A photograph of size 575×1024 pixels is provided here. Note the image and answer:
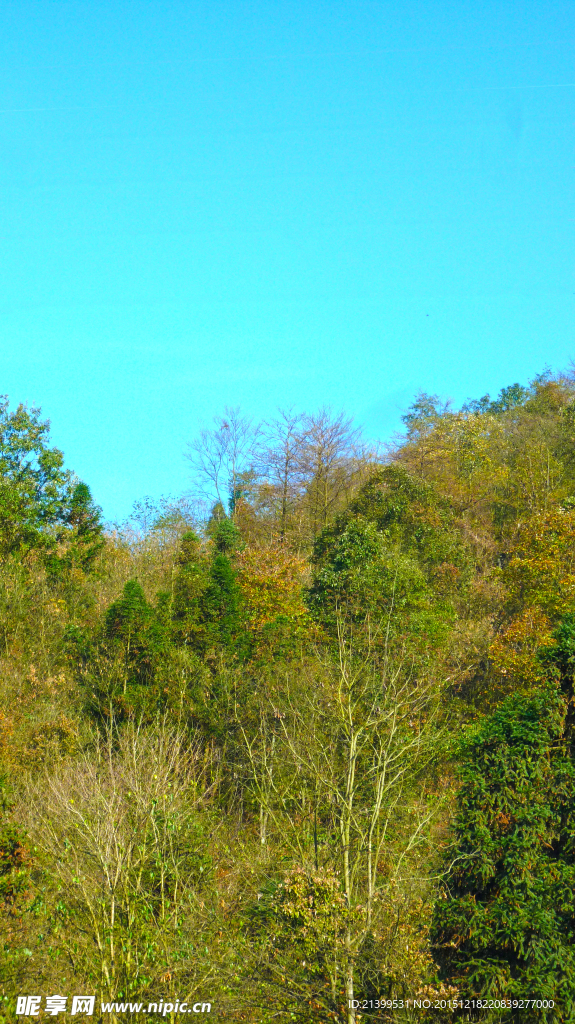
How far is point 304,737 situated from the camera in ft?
58.9

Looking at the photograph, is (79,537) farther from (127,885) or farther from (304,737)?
(127,885)

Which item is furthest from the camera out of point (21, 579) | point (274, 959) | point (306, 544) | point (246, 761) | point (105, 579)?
point (306, 544)

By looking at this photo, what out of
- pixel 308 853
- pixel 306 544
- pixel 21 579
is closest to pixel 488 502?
pixel 306 544

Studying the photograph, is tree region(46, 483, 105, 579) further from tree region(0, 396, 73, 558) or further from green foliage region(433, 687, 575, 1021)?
green foliage region(433, 687, 575, 1021)

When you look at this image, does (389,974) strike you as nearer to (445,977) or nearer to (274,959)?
(445,977)

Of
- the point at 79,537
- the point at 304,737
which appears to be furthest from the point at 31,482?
the point at 304,737

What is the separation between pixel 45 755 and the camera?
20797 millimetres

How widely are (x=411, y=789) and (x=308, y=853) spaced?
651cm

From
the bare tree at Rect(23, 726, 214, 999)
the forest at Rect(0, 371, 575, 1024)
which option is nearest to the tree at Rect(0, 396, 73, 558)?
the forest at Rect(0, 371, 575, 1024)

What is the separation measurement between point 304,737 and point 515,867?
8227mm

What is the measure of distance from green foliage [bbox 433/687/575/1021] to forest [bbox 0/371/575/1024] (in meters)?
0.03

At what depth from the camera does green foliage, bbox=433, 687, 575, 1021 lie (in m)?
9.49

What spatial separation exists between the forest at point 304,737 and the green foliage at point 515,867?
0.11 feet

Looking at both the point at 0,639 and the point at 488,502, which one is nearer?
the point at 0,639
